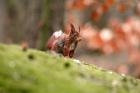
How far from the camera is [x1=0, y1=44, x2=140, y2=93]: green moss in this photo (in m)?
3.14

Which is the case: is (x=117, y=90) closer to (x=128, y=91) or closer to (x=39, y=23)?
(x=128, y=91)

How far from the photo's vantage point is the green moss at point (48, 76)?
123 inches

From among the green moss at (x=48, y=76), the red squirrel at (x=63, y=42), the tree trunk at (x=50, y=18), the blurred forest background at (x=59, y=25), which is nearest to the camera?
the green moss at (x=48, y=76)

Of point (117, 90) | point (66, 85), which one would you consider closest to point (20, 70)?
point (66, 85)

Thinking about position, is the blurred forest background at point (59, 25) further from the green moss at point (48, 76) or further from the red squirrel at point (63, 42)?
the green moss at point (48, 76)

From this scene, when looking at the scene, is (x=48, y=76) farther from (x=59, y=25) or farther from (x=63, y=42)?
(x=59, y=25)

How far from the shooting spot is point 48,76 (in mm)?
3254

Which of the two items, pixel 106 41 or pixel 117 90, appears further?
pixel 106 41

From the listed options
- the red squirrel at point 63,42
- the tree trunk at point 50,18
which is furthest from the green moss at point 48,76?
the tree trunk at point 50,18

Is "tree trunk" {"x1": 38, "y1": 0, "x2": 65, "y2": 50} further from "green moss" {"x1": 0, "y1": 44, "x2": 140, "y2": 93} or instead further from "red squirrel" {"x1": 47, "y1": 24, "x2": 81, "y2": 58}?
"green moss" {"x1": 0, "y1": 44, "x2": 140, "y2": 93}

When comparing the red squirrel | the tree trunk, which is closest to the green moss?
the red squirrel

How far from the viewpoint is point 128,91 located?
11.9ft

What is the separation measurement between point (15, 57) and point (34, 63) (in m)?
0.12

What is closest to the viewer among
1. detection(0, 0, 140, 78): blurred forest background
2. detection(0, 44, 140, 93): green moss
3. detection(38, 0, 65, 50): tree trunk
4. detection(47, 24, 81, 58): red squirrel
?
detection(0, 44, 140, 93): green moss
